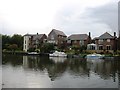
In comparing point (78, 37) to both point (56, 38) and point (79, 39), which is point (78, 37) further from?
point (56, 38)

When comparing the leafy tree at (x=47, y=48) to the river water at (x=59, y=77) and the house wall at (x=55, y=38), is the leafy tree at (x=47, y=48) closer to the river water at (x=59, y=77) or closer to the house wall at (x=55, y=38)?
the house wall at (x=55, y=38)

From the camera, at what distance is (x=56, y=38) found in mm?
67875

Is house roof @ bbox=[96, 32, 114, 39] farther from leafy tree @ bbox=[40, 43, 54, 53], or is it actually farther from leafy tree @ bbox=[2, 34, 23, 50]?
leafy tree @ bbox=[2, 34, 23, 50]

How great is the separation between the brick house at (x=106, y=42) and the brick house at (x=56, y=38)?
12209mm

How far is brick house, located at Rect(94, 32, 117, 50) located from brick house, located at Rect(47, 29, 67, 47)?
12.2m

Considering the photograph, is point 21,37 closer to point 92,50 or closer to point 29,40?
point 29,40

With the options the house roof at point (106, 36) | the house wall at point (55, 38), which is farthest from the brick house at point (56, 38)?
the house roof at point (106, 36)

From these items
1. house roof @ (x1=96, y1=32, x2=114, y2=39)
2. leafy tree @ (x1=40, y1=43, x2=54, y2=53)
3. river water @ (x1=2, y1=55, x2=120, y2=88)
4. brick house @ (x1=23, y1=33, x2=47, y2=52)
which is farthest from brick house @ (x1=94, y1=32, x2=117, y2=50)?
river water @ (x1=2, y1=55, x2=120, y2=88)

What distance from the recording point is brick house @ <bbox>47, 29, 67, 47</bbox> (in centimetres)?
6788

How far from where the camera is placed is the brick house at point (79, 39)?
6406cm

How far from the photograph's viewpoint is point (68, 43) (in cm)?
6744

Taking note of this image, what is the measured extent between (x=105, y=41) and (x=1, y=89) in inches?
1829

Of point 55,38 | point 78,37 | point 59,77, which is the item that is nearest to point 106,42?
point 78,37

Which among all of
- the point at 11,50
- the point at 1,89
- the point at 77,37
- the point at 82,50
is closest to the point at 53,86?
the point at 1,89
